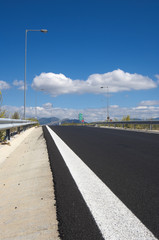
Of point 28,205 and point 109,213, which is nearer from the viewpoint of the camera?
point 109,213

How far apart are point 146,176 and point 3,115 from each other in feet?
23.9

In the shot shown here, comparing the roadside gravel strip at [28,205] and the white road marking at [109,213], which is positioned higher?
the white road marking at [109,213]

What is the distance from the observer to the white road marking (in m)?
2.05

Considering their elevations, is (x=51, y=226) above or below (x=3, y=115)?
below

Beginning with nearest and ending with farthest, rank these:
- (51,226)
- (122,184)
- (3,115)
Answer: (51,226), (122,184), (3,115)

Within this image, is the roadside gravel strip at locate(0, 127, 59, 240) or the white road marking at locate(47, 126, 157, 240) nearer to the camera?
the white road marking at locate(47, 126, 157, 240)

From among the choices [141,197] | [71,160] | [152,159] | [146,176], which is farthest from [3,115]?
[141,197]

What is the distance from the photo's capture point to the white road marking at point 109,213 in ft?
6.72

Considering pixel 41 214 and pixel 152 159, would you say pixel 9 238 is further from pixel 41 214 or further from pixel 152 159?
pixel 152 159

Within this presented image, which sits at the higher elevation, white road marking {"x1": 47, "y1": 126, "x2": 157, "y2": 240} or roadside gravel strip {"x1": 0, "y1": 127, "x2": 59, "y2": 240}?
white road marking {"x1": 47, "y1": 126, "x2": 157, "y2": 240}

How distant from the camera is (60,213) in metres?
2.50

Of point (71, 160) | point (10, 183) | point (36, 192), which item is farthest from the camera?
point (71, 160)

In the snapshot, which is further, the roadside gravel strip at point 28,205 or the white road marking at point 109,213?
the roadside gravel strip at point 28,205

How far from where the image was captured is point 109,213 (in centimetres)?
251
